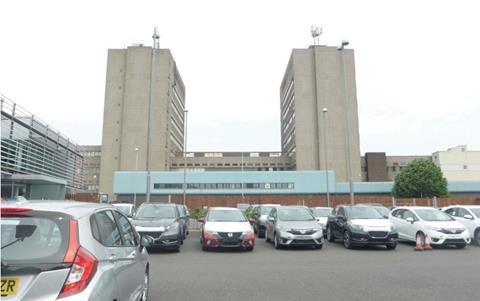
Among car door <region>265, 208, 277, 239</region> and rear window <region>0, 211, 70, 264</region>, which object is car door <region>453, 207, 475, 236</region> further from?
rear window <region>0, 211, 70, 264</region>

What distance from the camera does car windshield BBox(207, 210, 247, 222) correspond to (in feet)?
46.0

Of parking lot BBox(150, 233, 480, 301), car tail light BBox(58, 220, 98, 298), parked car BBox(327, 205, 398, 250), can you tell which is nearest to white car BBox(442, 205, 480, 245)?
parking lot BBox(150, 233, 480, 301)

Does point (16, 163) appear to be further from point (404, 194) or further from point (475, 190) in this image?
point (475, 190)

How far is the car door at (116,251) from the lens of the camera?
3.80 m

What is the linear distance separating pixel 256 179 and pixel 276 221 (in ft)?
151

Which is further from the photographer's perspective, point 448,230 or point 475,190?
point 475,190

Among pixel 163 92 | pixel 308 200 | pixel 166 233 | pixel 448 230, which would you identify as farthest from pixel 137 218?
pixel 163 92

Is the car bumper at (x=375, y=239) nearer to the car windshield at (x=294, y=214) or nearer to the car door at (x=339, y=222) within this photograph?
the car door at (x=339, y=222)

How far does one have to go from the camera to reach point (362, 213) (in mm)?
14742

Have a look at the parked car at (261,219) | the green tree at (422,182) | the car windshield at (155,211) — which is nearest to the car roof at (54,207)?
the car windshield at (155,211)

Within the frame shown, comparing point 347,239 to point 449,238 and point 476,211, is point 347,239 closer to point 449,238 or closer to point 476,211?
point 449,238

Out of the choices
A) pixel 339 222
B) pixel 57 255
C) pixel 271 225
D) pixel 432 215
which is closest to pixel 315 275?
pixel 271 225

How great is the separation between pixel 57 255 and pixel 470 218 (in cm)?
1696

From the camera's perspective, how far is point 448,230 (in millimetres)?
13820
